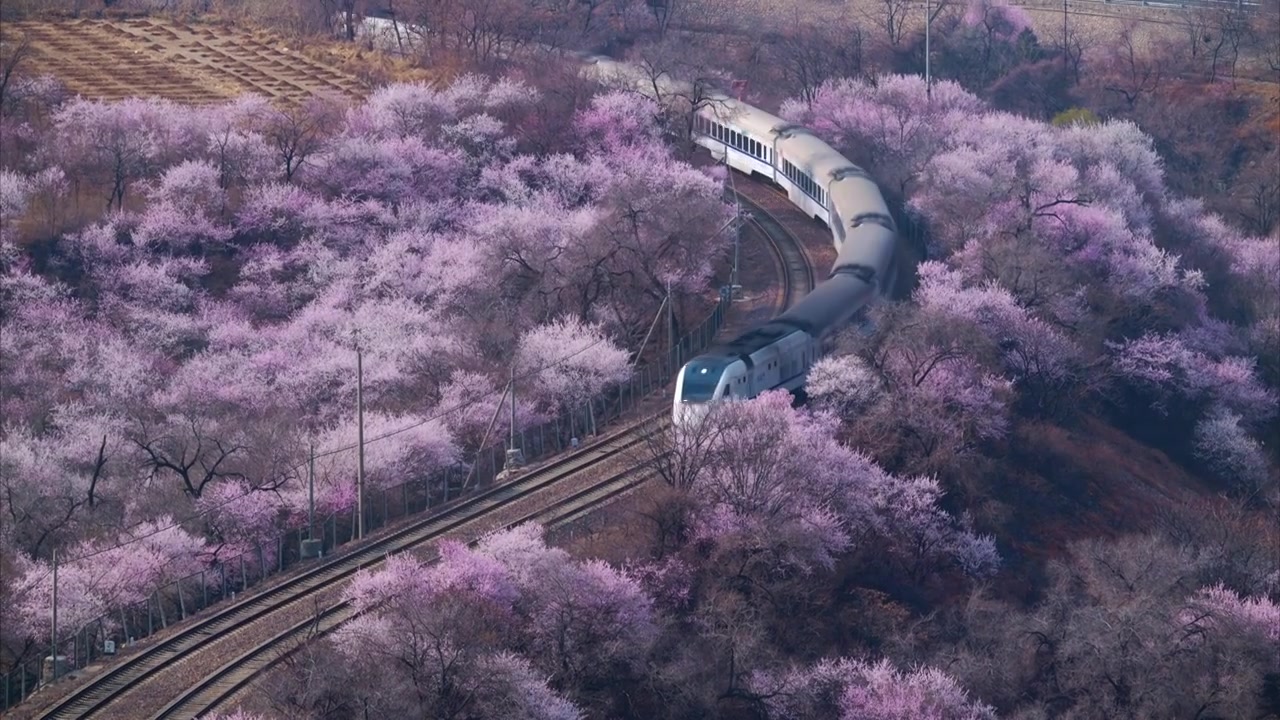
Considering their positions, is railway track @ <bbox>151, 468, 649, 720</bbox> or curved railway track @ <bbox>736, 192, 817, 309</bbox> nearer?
railway track @ <bbox>151, 468, 649, 720</bbox>

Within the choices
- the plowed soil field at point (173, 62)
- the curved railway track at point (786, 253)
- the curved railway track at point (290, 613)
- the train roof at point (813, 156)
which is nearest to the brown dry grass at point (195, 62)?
the plowed soil field at point (173, 62)

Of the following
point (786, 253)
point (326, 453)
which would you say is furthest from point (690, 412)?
point (786, 253)

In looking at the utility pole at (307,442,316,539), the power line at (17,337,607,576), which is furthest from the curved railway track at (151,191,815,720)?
the power line at (17,337,607,576)

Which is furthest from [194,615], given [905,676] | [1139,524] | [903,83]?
[903,83]

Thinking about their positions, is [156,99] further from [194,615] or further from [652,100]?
[194,615]

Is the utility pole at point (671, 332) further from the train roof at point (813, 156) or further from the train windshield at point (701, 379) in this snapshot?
the train roof at point (813, 156)

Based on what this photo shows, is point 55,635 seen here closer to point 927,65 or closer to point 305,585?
point 305,585

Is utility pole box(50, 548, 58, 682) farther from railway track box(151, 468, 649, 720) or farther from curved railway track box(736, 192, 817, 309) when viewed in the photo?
curved railway track box(736, 192, 817, 309)
